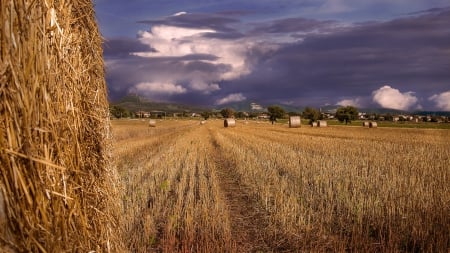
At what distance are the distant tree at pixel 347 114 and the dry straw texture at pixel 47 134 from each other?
9229cm

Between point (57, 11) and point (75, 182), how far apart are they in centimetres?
164

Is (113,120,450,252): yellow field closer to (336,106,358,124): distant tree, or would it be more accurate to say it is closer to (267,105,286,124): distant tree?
(336,106,358,124): distant tree

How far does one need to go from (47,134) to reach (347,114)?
94.7 meters

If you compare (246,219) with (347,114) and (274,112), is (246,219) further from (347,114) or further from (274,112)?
(274,112)

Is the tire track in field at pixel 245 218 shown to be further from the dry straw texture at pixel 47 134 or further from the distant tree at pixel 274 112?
the distant tree at pixel 274 112

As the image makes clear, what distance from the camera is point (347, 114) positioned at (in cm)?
9462

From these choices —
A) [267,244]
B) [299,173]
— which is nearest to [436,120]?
[299,173]

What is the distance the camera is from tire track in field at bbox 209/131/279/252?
7.83 meters

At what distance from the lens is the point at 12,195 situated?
142 inches

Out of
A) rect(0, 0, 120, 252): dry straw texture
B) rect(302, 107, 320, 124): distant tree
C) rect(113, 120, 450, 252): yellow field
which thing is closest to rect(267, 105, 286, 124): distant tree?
rect(302, 107, 320, 124): distant tree

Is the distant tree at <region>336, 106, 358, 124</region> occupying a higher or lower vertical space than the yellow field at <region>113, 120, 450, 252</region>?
higher

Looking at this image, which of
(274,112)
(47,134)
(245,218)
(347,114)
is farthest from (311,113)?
(47,134)

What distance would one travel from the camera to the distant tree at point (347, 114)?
308ft

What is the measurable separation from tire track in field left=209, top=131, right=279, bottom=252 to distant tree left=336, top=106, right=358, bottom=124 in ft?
273
